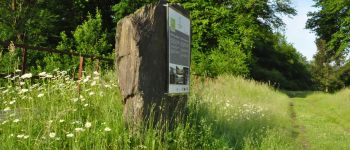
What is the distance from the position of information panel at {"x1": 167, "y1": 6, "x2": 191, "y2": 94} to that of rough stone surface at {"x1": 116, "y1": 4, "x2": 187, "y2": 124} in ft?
0.57

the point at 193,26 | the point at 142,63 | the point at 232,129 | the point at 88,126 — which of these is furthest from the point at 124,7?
the point at 88,126

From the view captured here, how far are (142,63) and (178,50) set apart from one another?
120 cm

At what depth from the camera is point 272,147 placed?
7926 millimetres

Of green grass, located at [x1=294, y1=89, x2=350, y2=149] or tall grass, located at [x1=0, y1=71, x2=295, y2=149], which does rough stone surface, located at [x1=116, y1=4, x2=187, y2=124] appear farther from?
green grass, located at [x1=294, y1=89, x2=350, y2=149]

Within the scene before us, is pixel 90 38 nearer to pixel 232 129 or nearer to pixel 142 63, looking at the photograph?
pixel 232 129

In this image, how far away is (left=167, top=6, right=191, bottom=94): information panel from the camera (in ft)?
25.4

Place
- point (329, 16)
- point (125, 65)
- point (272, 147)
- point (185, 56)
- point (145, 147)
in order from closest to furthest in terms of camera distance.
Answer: point (145, 147) < point (125, 65) < point (272, 147) < point (185, 56) < point (329, 16)

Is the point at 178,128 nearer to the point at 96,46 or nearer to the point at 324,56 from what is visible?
the point at 96,46

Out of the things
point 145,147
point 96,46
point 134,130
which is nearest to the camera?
point 145,147

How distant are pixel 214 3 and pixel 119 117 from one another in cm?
3131

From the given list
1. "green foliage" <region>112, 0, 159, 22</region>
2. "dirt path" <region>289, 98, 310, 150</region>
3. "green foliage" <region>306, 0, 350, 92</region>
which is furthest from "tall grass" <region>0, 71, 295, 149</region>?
"green foliage" <region>306, 0, 350, 92</region>

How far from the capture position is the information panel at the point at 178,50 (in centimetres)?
773

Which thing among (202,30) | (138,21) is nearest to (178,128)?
(138,21)

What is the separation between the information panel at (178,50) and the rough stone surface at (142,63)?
0.17 m
